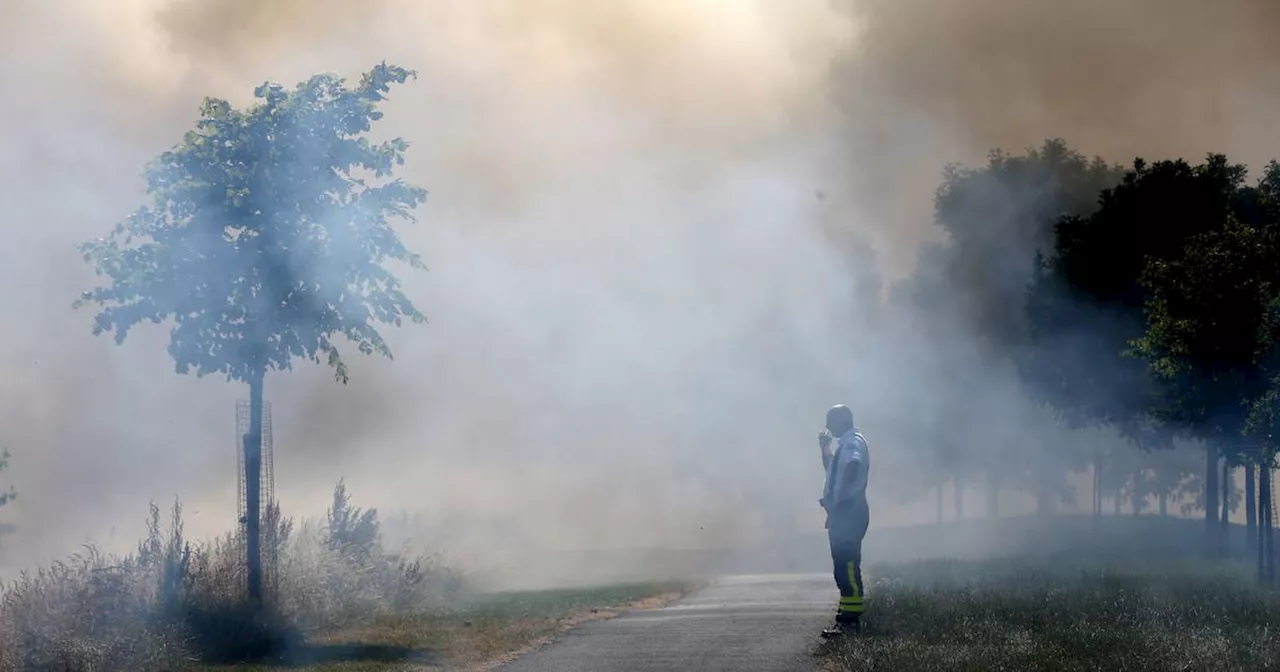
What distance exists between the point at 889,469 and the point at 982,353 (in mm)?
17048

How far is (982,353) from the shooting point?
2005 inches

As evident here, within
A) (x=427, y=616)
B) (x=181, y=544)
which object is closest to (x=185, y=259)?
(x=181, y=544)

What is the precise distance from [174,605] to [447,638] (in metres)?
2.87

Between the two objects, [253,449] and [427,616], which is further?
[427,616]

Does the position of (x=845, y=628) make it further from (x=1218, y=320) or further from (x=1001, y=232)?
(x=1001, y=232)

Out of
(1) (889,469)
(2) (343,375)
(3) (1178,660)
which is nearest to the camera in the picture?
(3) (1178,660)

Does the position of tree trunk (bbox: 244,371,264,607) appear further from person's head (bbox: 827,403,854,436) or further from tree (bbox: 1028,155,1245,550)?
tree (bbox: 1028,155,1245,550)

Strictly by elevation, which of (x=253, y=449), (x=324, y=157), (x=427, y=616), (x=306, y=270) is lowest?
(x=427, y=616)

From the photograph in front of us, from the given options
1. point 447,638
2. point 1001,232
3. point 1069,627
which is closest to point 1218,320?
point 1069,627

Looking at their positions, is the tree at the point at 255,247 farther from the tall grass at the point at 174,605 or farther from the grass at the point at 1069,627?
the grass at the point at 1069,627

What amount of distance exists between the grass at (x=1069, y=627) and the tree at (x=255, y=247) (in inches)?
275

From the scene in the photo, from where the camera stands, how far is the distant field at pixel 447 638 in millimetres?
14016

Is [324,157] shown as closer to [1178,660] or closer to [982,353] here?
[1178,660]

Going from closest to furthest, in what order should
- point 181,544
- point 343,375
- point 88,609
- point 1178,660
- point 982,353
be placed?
point 1178,660, point 88,609, point 181,544, point 343,375, point 982,353
